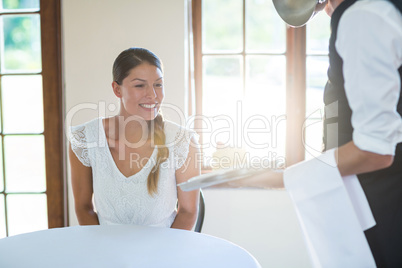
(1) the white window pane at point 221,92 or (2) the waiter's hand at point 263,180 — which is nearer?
→ (2) the waiter's hand at point 263,180

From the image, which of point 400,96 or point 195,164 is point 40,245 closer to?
point 195,164

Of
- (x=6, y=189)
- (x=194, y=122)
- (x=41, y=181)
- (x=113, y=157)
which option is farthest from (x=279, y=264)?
(x=6, y=189)

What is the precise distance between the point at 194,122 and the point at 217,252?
5.13ft

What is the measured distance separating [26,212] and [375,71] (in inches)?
103

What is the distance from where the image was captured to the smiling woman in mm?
1575

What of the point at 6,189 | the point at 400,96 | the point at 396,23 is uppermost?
the point at 396,23

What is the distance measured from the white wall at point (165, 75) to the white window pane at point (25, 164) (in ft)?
1.35

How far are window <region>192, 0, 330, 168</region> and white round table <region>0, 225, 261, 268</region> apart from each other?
4.63 ft

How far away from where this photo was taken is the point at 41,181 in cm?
263

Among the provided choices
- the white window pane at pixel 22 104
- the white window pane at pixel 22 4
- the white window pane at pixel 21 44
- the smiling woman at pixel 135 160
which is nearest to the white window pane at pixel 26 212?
the white window pane at pixel 22 104

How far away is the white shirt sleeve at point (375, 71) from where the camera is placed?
0.73m

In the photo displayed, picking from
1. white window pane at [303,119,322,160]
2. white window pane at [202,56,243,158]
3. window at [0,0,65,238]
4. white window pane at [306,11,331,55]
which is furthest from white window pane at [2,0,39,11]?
white window pane at [303,119,322,160]

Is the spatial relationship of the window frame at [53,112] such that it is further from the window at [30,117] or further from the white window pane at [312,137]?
the white window pane at [312,137]

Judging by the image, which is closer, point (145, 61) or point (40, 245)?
point (40, 245)
